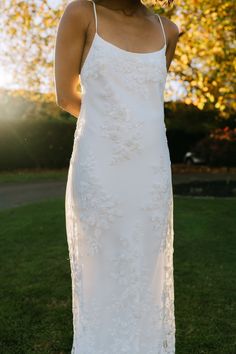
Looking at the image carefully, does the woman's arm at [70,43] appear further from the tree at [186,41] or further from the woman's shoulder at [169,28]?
the tree at [186,41]

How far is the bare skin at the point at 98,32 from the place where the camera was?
2.36m

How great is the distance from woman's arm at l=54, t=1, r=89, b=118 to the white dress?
0.07 m

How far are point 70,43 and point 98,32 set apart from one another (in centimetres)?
14

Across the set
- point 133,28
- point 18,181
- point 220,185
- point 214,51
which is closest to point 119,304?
point 133,28

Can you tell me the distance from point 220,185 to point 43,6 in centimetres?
711

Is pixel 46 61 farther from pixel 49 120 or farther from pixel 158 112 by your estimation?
pixel 158 112

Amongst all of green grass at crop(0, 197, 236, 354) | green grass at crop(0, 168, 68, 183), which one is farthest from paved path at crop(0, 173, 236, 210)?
green grass at crop(0, 197, 236, 354)

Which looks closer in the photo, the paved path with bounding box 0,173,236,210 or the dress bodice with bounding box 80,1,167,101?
the dress bodice with bounding box 80,1,167,101

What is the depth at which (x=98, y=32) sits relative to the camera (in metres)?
2.38

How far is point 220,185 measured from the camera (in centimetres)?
1498

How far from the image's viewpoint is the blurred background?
4723 millimetres

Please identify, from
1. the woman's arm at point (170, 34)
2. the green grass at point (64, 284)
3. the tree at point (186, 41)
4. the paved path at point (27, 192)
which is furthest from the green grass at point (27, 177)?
the woman's arm at point (170, 34)

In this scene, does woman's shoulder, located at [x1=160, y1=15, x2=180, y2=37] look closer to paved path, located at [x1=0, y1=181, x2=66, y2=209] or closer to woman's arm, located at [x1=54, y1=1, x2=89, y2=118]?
woman's arm, located at [x1=54, y1=1, x2=89, y2=118]

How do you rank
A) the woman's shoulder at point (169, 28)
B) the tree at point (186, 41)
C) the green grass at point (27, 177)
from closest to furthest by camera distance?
the woman's shoulder at point (169, 28) → the tree at point (186, 41) → the green grass at point (27, 177)
